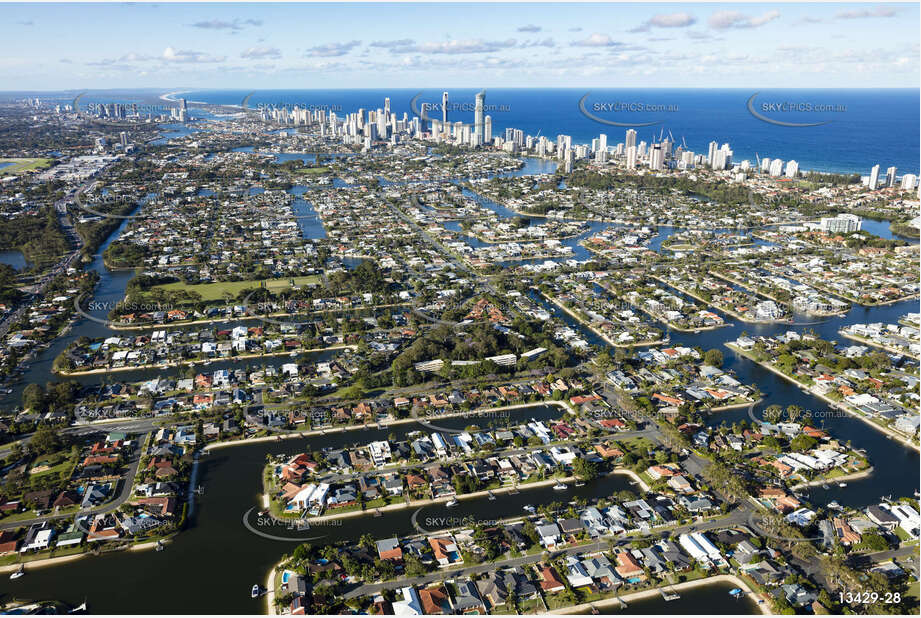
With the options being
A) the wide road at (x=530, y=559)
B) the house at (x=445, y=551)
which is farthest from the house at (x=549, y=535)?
the house at (x=445, y=551)

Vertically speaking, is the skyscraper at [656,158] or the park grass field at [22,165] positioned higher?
the skyscraper at [656,158]

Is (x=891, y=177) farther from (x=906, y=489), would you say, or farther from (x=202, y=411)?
(x=202, y=411)

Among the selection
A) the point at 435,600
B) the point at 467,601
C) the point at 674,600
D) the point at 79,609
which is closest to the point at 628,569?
the point at 674,600

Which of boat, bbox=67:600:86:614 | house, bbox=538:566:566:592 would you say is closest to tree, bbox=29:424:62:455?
boat, bbox=67:600:86:614

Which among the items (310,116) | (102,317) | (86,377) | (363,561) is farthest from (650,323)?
(310,116)
